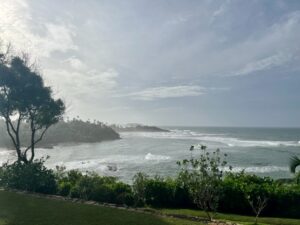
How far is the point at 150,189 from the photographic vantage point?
1565cm

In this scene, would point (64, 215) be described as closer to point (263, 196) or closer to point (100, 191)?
point (100, 191)

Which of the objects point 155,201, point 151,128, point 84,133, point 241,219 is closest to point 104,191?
point 155,201

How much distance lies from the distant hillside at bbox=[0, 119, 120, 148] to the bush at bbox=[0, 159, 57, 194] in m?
59.9

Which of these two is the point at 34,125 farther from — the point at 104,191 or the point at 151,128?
the point at 151,128

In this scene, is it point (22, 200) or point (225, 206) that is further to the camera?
point (225, 206)

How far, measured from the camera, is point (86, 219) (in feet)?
35.6

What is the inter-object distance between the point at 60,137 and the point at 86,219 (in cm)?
8295

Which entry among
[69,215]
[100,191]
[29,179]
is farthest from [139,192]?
[29,179]

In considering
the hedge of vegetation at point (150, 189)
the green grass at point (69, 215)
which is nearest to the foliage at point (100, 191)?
the hedge of vegetation at point (150, 189)

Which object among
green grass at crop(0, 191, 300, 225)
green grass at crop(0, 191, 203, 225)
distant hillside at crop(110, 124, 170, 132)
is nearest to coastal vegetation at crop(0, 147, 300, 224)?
green grass at crop(0, 191, 300, 225)

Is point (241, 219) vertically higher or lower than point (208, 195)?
lower

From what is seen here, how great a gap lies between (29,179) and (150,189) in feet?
17.7

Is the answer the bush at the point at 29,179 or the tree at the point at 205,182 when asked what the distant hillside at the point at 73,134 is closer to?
the bush at the point at 29,179

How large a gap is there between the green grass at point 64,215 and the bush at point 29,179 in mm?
2986
